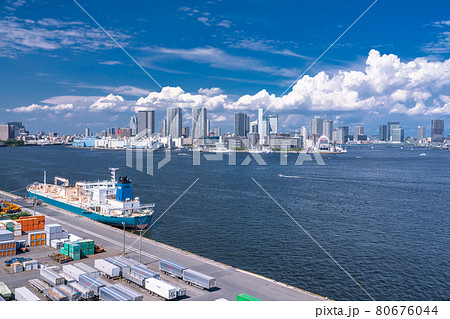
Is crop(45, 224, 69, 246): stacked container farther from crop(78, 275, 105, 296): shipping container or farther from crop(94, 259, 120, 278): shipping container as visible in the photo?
crop(78, 275, 105, 296): shipping container

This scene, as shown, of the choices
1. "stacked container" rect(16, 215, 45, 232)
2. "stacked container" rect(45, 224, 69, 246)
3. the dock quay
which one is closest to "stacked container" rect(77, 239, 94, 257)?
the dock quay

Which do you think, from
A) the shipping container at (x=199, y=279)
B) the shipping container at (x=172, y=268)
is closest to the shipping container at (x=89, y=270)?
the shipping container at (x=172, y=268)

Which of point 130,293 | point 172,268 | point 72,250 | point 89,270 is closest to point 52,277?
point 89,270

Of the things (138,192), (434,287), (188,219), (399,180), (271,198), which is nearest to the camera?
(434,287)

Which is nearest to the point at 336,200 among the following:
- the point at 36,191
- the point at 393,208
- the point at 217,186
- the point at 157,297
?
the point at 393,208

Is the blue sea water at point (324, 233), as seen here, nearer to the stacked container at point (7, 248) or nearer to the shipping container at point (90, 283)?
the shipping container at point (90, 283)

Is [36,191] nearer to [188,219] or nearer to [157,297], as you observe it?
[188,219]

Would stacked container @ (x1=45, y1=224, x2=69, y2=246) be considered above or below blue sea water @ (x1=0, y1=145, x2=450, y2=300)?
above

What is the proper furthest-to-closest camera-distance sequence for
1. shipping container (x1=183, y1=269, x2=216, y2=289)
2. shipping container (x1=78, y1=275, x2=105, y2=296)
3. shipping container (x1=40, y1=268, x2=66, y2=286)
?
1. shipping container (x1=40, y1=268, x2=66, y2=286)
2. shipping container (x1=183, y1=269, x2=216, y2=289)
3. shipping container (x1=78, y1=275, x2=105, y2=296)
